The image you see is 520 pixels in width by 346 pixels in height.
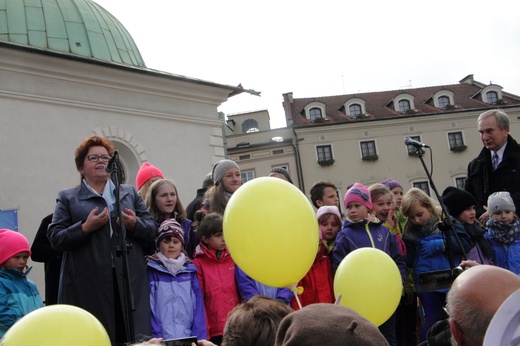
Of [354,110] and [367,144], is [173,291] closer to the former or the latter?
[367,144]

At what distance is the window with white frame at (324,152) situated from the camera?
4103 centimetres

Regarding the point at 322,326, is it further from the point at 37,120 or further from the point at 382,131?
the point at 382,131

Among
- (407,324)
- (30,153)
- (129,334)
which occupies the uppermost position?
(30,153)

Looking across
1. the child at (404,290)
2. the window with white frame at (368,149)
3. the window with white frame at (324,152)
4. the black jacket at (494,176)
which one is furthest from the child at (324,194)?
the window with white frame at (368,149)

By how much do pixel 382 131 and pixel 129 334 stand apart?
3921cm

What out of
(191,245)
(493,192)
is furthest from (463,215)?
(191,245)

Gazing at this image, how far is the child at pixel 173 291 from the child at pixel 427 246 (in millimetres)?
1985

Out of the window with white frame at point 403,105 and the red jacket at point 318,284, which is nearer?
the red jacket at point 318,284

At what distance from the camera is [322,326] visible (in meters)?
1.78

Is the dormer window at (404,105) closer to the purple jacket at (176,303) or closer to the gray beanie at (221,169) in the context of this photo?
the gray beanie at (221,169)

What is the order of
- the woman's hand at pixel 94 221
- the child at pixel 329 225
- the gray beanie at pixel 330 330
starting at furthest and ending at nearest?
the child at pixel 329 225
the woman's hand at pixel 94 221
the gray beanie at pixel 330 330

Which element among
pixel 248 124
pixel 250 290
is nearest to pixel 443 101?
pixel 248 124

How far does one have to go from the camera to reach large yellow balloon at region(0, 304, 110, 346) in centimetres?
282

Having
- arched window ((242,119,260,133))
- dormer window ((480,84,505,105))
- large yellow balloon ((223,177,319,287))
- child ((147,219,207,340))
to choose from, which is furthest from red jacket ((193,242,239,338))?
dormer window ((480,84,505,105))
